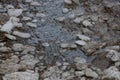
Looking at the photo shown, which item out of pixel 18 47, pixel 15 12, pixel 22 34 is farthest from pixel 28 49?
pixel 15 12

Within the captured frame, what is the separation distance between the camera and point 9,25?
252cm

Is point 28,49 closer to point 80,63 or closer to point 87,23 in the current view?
point 80,63

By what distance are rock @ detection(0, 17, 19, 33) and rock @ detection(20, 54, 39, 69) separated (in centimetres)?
37

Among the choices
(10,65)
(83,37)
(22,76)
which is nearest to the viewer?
(22,76)

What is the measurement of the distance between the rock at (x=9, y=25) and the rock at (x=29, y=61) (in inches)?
14.5

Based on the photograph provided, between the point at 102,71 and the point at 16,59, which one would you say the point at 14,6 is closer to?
the point at 16,59

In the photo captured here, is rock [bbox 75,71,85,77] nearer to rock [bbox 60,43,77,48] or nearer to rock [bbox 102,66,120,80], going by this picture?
rock [bbox 102,66,120,80]

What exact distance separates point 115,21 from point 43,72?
98cm

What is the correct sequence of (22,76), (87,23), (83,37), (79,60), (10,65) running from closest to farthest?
(22,76) → (10,65) → (79,60) → (83,37) → (87,23)

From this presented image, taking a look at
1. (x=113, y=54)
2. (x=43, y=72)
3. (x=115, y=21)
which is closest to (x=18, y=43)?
(x=43, y=72)

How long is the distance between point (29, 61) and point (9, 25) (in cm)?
50

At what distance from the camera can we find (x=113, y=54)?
7.39ft

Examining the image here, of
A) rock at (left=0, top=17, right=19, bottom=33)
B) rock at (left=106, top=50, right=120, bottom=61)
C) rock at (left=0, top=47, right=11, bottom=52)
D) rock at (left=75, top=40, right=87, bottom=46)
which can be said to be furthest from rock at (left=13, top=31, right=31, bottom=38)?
rock at (left=106, top=50, right=120, bottom=61)

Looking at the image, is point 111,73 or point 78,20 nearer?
point 111,73
